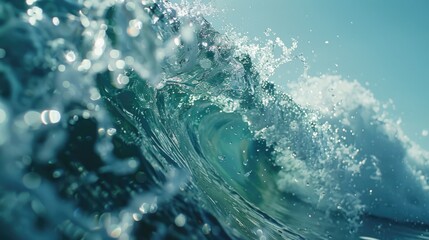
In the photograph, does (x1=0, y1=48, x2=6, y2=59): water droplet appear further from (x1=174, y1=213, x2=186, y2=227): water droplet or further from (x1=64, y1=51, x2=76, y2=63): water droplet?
(x1=174, y1=213, x2=186, y2=227): water droplet

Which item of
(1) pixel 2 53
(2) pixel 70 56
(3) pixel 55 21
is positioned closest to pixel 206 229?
(2) pixel 70 56

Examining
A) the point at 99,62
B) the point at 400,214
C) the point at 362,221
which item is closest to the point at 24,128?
the point at 99,62

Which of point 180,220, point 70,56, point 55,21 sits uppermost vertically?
point 55,21

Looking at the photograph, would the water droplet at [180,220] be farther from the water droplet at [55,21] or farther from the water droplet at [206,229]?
the water droplet at [55,21]

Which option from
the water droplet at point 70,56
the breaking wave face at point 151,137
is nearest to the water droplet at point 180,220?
the breaking wave face at point 151,137

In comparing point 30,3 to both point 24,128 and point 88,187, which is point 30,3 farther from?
point 88,187

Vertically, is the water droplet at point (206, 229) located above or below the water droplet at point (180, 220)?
above

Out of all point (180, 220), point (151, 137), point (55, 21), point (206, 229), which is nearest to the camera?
point (180, 220)

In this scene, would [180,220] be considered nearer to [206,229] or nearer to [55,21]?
[206,229]
